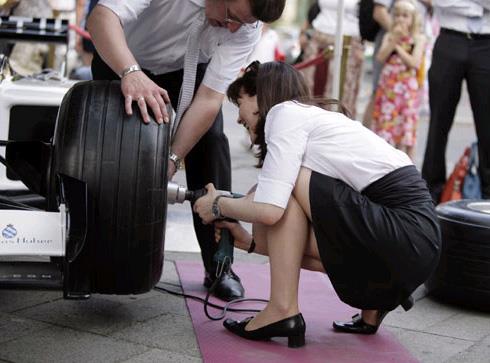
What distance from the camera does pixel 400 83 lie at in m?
7.99

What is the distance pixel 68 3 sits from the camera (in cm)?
796

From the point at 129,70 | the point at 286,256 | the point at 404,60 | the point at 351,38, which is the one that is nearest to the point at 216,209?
the point at 286,256

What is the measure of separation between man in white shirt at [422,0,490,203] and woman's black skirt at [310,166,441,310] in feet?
8.18

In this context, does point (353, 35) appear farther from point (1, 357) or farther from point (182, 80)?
point (1, 357)

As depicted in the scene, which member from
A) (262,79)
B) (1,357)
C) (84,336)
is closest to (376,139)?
(262,79)

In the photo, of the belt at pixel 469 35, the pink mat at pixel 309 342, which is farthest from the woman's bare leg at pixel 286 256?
A: the belt at pixel 469 35

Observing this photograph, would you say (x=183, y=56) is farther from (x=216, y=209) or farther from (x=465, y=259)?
(x=465, y=259)

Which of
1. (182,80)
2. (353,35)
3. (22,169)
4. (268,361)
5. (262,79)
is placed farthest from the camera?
(353,35)

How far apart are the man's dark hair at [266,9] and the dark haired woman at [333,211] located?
0.72 ft

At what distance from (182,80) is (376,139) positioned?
3.05ft

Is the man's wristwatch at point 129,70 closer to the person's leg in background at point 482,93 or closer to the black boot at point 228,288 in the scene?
the black boot at point 228,288

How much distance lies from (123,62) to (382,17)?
16.2 ft

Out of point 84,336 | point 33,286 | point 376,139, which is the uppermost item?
point 376,139

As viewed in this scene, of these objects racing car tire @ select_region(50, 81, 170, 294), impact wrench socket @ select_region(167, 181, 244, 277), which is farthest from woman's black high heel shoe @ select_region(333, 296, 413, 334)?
racing car tire @ select_region(50, 81, 170, 294)
